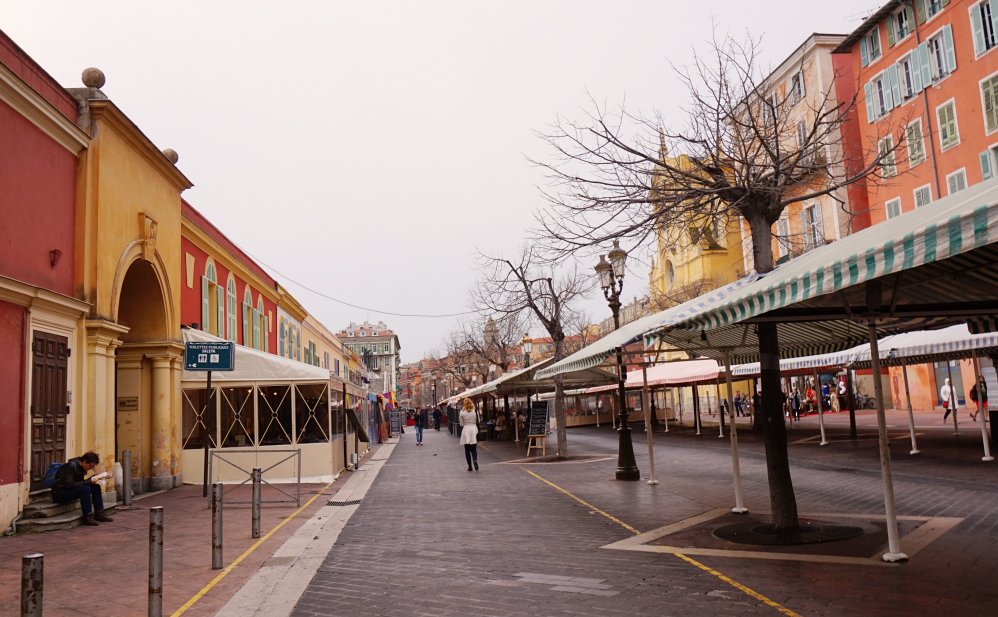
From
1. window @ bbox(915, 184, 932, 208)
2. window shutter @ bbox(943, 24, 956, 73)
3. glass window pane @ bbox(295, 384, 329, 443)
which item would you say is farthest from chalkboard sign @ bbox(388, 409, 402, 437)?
window shutter @ bbox(943, 24, 956, 73)

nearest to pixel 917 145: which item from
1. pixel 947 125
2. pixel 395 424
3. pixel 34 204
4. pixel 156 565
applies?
pixel 947 125

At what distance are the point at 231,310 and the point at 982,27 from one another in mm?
27876

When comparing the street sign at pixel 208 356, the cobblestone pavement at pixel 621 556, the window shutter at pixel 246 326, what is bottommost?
the cobblestone pavement at pixel 621 556

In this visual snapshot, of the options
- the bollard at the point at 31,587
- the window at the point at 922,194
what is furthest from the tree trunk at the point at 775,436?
the window at the point at 922,194

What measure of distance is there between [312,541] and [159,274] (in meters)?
8.83

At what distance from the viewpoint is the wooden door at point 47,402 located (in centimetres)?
1080

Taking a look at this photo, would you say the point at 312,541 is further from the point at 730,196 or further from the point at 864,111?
the point at 864,111

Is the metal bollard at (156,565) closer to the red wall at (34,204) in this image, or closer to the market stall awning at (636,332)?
the market stall awning at (636,332)

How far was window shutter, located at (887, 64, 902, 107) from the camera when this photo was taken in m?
31.7

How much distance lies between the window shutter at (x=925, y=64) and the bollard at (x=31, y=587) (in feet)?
112

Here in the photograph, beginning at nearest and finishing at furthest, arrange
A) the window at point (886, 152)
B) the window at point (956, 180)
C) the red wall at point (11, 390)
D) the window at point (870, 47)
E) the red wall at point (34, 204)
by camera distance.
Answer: the red wall at point (11, 390), the red wall at point (34, 204), the window at point (886, 152), the window at point (956, 180), the window at point (870, 47)

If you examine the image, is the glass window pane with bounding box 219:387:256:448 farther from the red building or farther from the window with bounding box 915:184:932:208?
the window with bounding box 915:184:932:208

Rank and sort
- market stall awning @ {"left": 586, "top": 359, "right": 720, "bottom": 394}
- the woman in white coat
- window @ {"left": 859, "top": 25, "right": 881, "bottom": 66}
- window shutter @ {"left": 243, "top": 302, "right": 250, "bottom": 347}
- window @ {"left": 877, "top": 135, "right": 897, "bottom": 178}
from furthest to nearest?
window @ {"left": 859, "top": 25, "right": 881, "bottom": 66}
market stall awning @ {"left": 586, "top": 359, "right": 720, "bottom": 394}
window shutter @ {"left": 243, "top": 302, "right": 250, "bottom": 347}
the woman in white coat
window @ {"left": 877, "top": 135, "right": 897, "bottom": 178}

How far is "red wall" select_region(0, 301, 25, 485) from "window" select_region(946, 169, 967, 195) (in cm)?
2991
